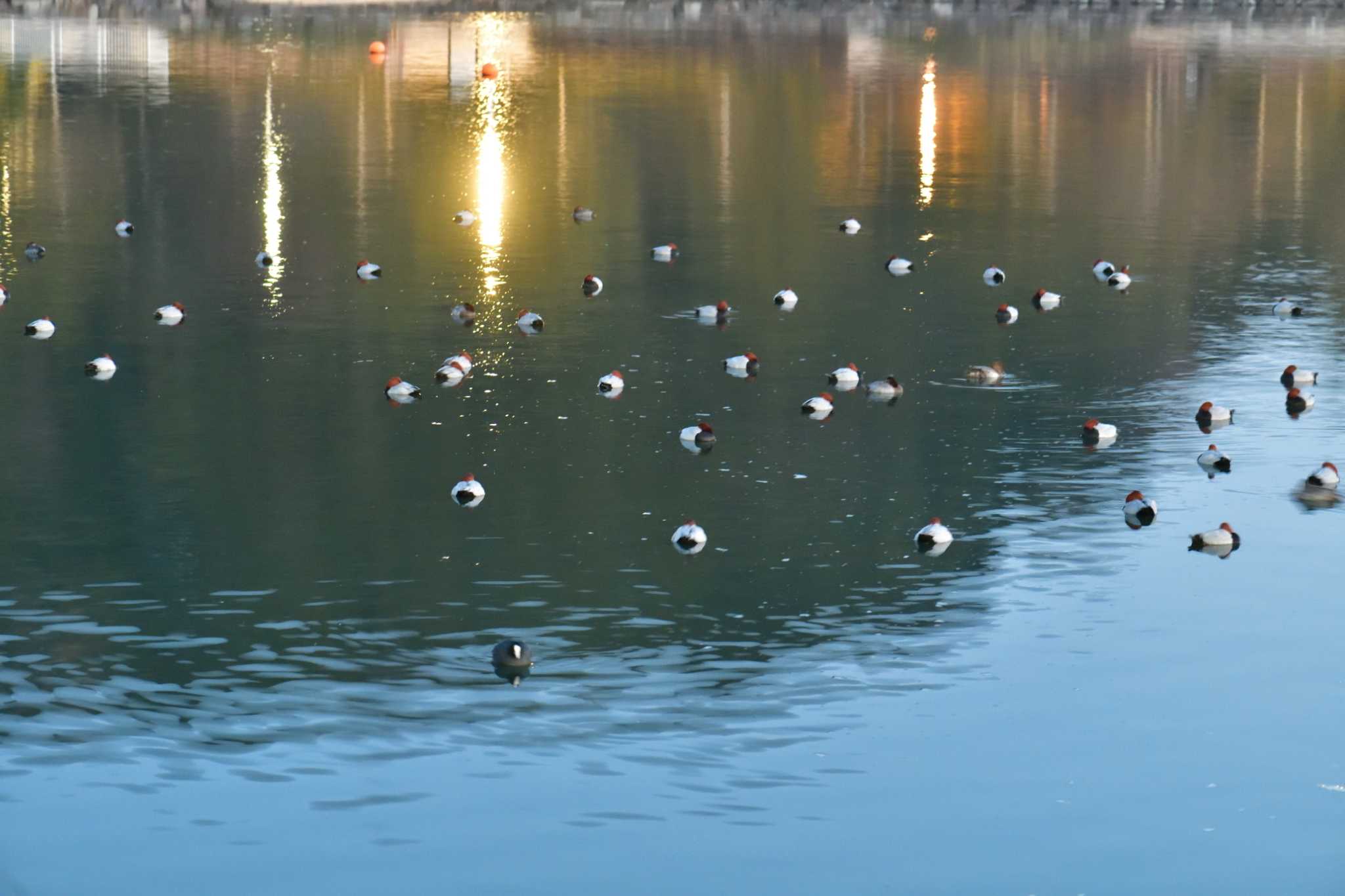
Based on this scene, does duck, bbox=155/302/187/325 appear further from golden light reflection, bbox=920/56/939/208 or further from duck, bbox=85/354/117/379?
golden light reflection, bbox=920/56/939/208

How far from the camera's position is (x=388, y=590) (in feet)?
78.2

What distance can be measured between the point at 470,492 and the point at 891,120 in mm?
51999

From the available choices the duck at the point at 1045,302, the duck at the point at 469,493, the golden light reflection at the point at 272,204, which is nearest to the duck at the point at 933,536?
the duck at the point at 469,493

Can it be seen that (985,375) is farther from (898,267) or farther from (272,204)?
(272,204)

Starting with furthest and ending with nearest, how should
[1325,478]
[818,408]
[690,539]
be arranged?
[818,408]
[1325,478]
[690,539]

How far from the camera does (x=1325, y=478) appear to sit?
28.3 metres

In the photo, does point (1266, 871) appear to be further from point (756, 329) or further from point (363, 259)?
point (363, 259)

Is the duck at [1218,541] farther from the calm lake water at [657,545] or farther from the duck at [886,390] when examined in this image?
the duck at [886,390]

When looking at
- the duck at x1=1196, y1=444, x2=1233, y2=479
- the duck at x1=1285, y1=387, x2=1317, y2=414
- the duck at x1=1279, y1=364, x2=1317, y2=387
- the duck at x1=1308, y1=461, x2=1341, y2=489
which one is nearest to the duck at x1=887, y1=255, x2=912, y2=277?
the duck at x1=1279, y1=364, x2=1317, y2=387

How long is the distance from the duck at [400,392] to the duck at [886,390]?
7.81 metres

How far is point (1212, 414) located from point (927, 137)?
40.5 meters

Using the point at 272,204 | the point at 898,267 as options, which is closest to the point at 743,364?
the point at 898,267

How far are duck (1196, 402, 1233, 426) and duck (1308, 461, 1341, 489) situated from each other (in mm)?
3434

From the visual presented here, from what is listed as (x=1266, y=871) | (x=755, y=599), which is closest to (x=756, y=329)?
(x=755, y=599)
